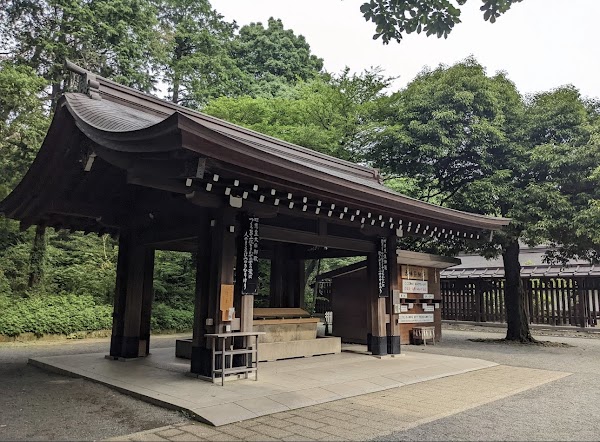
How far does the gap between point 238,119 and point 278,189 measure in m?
10.3

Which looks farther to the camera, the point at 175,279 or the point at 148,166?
the point at 175,279

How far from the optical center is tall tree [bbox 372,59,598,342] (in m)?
11.4

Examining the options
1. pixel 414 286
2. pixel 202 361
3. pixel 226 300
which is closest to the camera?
pixel 226 300

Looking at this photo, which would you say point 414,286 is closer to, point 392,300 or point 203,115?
point 392,300

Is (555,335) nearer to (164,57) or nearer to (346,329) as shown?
(346,329)

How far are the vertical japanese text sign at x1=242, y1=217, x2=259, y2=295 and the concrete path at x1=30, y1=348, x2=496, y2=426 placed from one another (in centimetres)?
134

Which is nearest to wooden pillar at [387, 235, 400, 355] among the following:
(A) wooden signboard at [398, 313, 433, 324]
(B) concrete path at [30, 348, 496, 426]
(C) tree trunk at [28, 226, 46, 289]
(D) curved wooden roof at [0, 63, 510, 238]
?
(B) concrete path at [30, 348, 496, 426]

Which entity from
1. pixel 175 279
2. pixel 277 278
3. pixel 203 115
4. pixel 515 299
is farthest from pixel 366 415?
pixel 175 279

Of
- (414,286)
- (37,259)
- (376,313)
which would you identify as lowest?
(376,313)

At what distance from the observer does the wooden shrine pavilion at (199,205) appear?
526 centimetres

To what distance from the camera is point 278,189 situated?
6.16 metres

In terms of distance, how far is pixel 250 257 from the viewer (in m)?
6.74

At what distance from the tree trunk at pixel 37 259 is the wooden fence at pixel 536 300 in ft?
48.8

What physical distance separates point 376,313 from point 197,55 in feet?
59.0
